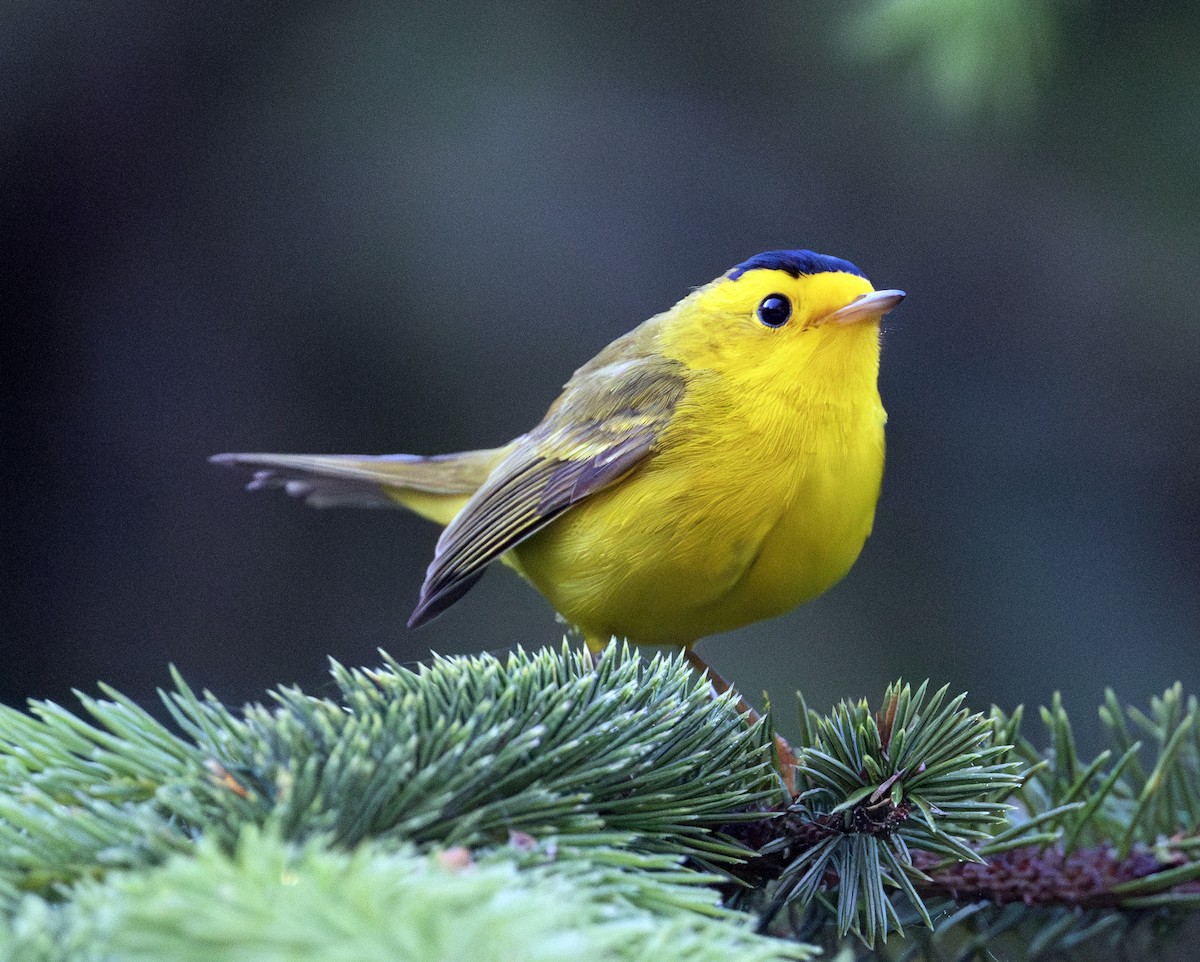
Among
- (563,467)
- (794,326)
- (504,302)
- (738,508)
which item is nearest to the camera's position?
(738,508)

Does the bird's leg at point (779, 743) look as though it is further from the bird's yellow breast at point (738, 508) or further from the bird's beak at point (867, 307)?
the bird's beak at point (867, 307)

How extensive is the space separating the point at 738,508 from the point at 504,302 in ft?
4.39

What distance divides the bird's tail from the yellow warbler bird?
598 mm

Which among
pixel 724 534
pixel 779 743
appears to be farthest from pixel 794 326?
pixel 779 743

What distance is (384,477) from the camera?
11.1ft

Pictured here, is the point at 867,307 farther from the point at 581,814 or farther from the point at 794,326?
the point at 581,814

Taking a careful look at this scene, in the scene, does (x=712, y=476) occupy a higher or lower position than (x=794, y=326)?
lower

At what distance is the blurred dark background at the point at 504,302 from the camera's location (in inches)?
115

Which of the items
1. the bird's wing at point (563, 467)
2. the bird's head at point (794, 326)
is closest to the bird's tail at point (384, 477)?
the bird's wing at point (563, 467)

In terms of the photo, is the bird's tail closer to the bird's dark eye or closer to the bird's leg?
the bird's leg

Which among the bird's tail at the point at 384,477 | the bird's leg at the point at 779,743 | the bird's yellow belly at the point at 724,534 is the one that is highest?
the bird's tail at the point at 384,477

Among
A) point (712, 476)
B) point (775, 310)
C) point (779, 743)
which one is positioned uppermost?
point (775, 310)

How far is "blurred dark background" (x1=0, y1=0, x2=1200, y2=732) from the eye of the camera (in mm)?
2916

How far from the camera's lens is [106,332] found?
3457mm
